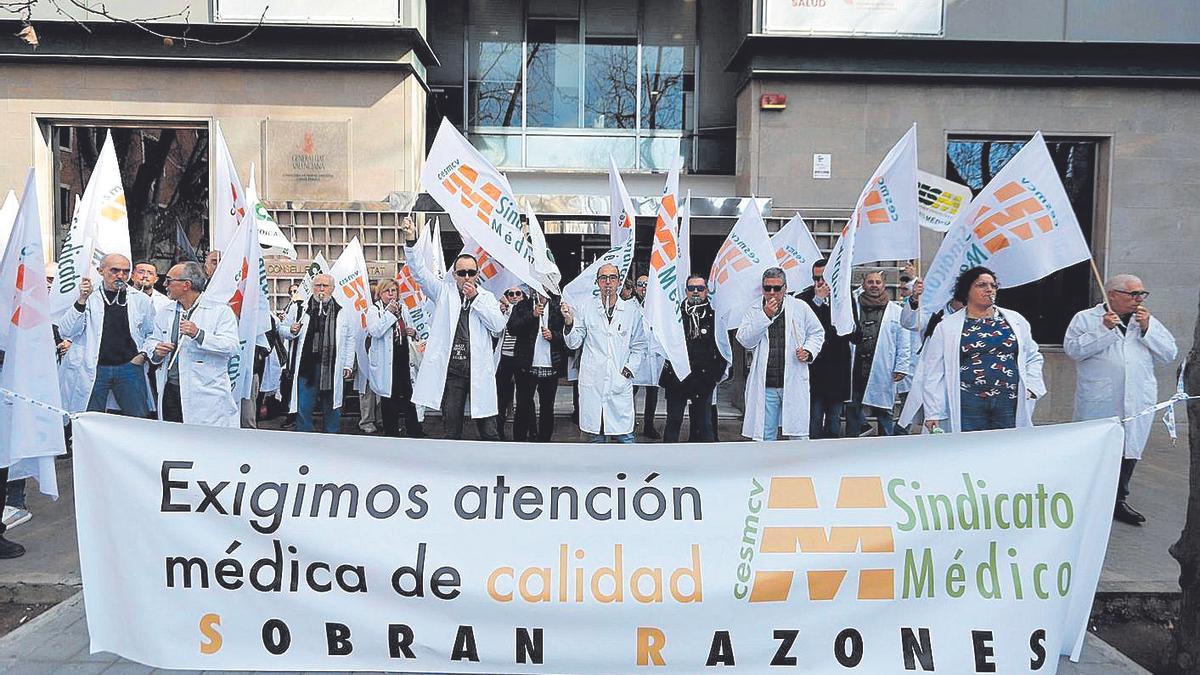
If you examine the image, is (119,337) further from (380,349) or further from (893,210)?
(893,210)

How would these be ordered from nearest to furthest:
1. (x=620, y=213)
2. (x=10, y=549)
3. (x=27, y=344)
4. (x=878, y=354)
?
(x=27, y=344), (x=10, y=549), (x=620, y=213), (x=878, y=354)

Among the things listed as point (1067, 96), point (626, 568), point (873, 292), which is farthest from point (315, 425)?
point (1067, 96)

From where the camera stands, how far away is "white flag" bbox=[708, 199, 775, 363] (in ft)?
26.0

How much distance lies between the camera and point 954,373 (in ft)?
18.5

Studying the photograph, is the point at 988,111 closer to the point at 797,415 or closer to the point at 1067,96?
the point at 1067,96

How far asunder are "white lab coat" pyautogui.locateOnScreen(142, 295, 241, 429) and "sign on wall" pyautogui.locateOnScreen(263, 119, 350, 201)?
5.32m

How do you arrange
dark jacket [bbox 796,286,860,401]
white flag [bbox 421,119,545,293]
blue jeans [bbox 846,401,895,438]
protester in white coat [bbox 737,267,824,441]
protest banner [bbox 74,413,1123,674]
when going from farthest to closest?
blue jeans [bbox 846,401,895,438] → dark jacket [bbox 796,286,860,401] → protester in white coat [bbox 737,267,824,441] → white flag [bbox 421,119,545,293] → protest banner [bbox 74,413,1123,674]

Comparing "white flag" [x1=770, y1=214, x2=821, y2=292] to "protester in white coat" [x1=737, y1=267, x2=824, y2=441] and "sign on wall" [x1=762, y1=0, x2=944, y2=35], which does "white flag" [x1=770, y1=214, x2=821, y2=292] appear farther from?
"sign on wall" [x1=762, y1=0, x2=944, y2=35]

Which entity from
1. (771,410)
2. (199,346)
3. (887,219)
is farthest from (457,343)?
(887,219)

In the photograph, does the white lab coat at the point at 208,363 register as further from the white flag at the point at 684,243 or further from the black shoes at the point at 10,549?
the white flag at the point at 684,243

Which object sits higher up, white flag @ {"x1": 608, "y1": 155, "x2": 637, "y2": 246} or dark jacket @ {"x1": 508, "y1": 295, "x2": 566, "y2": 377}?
white flag @ {"x1": 608, "y1": 155, "x2": 637, "y2": 246}

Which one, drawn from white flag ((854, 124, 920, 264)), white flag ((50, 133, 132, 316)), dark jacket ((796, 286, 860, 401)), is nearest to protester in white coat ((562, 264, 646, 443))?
dark jacket ((796, 286, 860, 401))

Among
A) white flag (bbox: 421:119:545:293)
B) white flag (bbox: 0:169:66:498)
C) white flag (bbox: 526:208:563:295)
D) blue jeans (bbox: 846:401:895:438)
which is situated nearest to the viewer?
white flag (bbox: 0:169:66:498)

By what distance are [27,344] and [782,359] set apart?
5.86 m
